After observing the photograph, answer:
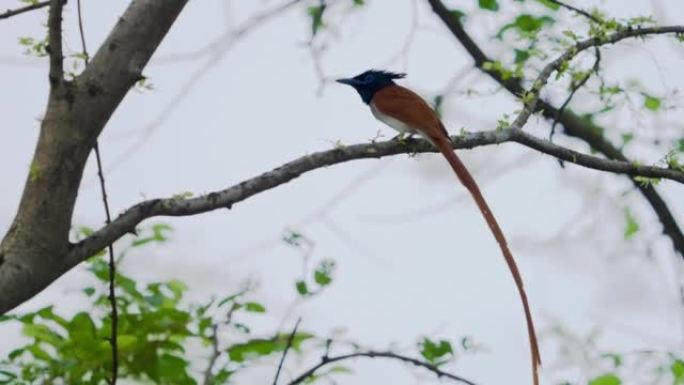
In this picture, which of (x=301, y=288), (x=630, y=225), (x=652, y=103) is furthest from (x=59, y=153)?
(x=630, y=225)

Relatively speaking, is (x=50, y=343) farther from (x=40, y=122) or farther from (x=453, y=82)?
(x=453, y=82)

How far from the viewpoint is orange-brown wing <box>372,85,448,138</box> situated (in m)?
2.34

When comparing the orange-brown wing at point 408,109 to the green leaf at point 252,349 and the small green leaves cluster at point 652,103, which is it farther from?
the small green leaves cluster at point 652,103

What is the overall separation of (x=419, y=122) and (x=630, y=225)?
4.04 feet

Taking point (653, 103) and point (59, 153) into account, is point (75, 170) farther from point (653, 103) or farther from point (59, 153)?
point (653, 103)

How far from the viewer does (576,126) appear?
3.75 meters

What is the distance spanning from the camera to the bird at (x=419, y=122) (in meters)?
1.83

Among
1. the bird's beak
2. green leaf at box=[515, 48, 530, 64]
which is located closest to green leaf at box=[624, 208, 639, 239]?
green leaf at box=[515, 48, 530, 64]

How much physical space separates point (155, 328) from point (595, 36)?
38.8 inches

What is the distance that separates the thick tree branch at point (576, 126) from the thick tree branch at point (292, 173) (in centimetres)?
→ 116

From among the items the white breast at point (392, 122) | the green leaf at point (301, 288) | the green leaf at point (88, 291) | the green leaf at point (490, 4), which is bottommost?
the green leaf at point (88, 291)

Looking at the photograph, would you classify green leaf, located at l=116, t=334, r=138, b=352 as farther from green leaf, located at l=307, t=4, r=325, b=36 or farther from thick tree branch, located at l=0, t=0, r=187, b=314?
green leaf, located at l=307, t=4, r=325, b=36

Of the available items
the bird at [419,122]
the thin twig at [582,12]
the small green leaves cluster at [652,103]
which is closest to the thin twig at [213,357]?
the bird at [419,122]

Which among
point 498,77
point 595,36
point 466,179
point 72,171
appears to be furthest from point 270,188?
point 498,77
